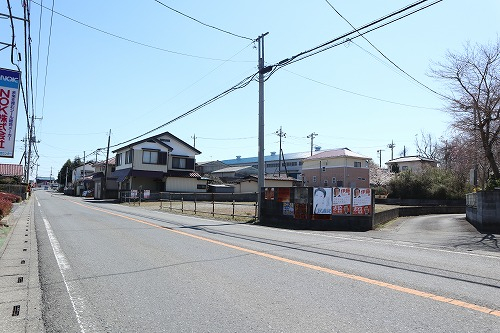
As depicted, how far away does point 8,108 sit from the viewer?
33.3ft

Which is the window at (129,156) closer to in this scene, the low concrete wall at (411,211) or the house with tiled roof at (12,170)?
the house with tiled roof at (12,170)

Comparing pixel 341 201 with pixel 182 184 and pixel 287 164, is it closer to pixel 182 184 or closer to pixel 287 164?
pixel 182 184

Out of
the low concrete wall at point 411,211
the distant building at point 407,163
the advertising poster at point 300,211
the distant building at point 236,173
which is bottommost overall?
the low concrete wall at point 411,211

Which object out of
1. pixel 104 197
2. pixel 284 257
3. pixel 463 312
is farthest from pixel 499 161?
pixel 104 197

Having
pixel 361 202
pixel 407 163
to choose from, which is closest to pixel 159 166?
pixel 361 202

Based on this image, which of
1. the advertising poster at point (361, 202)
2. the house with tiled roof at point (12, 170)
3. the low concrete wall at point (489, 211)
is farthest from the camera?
the house with tiled roof at point (12, 170)

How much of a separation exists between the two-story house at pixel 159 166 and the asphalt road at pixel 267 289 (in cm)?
4059

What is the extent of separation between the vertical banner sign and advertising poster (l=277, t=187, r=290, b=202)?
11692mm

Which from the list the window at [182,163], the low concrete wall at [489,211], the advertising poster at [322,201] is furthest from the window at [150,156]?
the low concrete wall at [489,211]

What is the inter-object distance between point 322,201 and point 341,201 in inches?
33.1

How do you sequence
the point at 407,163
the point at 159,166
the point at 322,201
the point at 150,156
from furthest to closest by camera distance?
the point at 407,163, the point at 159,166, the point at 150,156, the point at 322,201

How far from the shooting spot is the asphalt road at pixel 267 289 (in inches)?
170

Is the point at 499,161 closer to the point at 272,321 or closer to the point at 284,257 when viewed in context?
the point at 284,257

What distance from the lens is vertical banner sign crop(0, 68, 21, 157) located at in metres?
10.0
